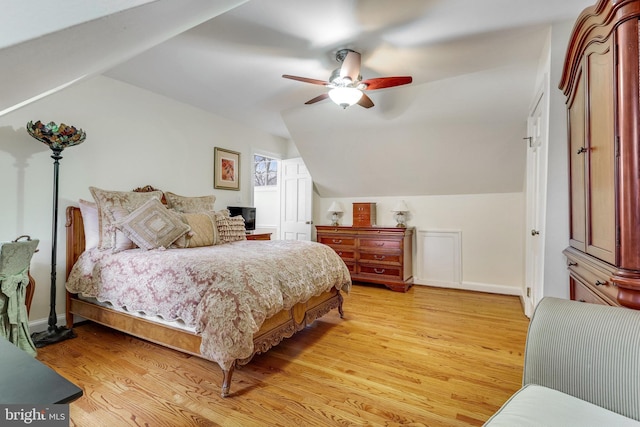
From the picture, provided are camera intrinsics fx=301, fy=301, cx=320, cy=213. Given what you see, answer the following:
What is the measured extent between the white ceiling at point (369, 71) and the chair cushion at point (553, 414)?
55.7 inches

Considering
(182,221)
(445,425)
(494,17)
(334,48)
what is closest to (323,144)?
(334,48)

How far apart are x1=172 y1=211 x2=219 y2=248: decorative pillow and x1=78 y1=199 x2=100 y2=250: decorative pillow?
0.69 m

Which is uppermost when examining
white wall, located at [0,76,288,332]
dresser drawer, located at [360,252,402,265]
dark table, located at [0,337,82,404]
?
white wall, located at [0,76,288,332]

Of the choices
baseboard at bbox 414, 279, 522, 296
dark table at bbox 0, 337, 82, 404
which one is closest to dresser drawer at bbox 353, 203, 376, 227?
baseboard at bbox 414, 279, 522, 296

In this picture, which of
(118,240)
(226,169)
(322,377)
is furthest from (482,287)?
(118,240)

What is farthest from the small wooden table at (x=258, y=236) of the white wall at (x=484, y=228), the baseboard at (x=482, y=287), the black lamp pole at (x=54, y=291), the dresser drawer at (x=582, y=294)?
the dresser drawer at (x=582, y=294)

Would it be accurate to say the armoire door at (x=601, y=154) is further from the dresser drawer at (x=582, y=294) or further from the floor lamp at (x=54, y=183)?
the floor lamp at (x=54, y=183)

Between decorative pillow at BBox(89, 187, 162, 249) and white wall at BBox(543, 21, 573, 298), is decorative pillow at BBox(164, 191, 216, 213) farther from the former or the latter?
white wall at BBox(543, 21, 573, 298)

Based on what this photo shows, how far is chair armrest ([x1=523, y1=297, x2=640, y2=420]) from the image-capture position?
2.95 feet

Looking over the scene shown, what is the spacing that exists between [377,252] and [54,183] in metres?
3.63

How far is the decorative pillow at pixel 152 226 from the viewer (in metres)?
2.50

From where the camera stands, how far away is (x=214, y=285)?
177 centimetres

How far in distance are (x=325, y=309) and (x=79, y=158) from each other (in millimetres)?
2729

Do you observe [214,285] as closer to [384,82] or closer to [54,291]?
[54,291]
